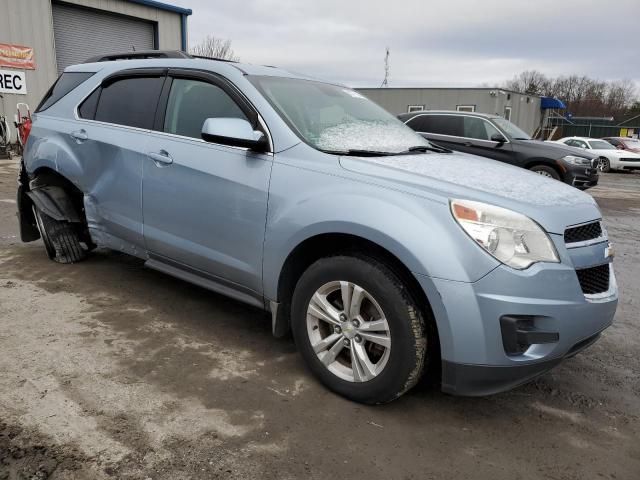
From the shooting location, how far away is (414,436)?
2.46 meters

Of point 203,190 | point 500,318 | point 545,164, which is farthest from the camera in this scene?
point 545,164

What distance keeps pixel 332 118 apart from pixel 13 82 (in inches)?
553

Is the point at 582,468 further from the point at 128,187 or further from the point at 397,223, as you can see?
the point at 128,187

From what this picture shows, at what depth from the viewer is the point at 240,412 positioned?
2.56 meters

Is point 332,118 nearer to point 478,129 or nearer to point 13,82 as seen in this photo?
point 478,129

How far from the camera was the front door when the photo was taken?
2.95 m

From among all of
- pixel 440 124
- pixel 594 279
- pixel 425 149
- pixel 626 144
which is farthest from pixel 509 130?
pixel 626 144

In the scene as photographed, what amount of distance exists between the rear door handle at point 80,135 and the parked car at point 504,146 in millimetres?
7462

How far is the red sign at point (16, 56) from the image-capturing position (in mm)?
13617

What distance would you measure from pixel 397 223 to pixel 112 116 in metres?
2.62

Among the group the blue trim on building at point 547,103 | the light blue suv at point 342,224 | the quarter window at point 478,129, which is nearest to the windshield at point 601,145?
the quarter window at point 478,129

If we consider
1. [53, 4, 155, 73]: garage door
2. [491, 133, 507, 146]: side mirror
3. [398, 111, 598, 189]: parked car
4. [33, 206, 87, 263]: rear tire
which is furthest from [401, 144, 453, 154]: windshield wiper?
[53, 4, 155, 73]: garage door

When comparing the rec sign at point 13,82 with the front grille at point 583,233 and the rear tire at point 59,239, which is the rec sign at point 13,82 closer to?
the rear tire at point 59,239

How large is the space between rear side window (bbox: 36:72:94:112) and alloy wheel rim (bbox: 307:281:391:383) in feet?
9.73
